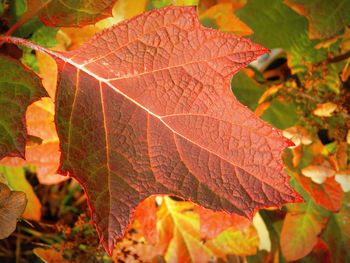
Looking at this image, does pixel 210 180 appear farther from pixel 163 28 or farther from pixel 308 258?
pixel 308 258

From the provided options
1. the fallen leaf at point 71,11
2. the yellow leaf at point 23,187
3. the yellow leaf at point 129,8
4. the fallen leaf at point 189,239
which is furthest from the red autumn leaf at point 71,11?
the fallen leaf at point 189,239

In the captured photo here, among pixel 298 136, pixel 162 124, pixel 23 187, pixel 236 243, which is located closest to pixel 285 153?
pixel 298 136

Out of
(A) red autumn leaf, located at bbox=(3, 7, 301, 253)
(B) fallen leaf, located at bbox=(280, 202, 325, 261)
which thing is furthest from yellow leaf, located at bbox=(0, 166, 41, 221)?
(B) fallen leaf, located at bbox=(280, 202, 325, 261)

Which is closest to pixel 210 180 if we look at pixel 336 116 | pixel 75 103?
pixel 75 103

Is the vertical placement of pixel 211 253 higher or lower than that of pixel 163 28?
lower

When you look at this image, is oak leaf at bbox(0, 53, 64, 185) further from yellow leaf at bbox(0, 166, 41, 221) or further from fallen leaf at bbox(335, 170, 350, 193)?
fallen leaf at bbox(335, 170, 350, 193)

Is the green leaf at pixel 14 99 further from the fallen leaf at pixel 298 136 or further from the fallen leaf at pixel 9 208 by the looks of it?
the fallen leaf at pixel 298 136

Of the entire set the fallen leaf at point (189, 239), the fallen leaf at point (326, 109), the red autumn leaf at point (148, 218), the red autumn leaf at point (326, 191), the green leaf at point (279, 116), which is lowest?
the fallen leaf at point (189, 239)
